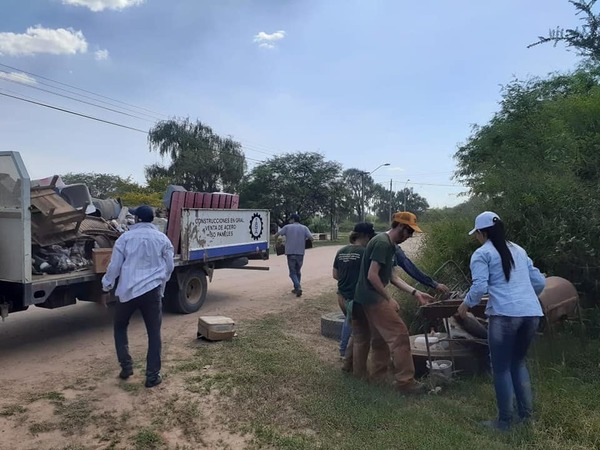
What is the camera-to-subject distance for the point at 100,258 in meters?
6.29

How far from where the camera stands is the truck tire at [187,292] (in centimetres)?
810

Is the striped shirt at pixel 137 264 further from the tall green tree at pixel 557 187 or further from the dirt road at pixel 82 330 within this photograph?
the tall green tree at pixel 557 187

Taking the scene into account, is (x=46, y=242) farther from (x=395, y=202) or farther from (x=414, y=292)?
(x=395, y=202)

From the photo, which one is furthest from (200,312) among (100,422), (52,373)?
(100,422)

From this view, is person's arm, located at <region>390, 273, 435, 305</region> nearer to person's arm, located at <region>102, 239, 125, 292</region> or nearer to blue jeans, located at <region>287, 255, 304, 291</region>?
person's arm, located at <region>102, 239, 125, 292</region>

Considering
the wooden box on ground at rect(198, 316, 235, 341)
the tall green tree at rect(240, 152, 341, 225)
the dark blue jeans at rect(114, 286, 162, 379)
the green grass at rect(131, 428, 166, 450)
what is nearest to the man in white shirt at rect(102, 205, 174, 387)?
the dark blue jeans at rect(114, 286, 162, 379)

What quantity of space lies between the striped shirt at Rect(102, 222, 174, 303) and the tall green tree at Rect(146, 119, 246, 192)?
33271 millimetres

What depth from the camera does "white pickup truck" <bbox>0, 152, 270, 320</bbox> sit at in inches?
212

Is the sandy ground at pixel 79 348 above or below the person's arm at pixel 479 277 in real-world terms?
below

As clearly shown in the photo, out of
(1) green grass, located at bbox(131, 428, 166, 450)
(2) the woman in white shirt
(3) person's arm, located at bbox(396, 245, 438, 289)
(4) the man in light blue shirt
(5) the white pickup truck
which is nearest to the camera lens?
(1) green grass, located at bbox(131, 428, 166, 450)

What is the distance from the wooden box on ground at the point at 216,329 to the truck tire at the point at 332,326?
1385 mm

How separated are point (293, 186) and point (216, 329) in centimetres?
3115

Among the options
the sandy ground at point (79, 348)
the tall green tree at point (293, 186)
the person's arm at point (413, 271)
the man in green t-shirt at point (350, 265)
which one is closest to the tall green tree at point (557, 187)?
the sandy ground at point (79, 348)

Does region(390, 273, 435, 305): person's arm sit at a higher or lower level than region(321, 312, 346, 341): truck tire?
higher
